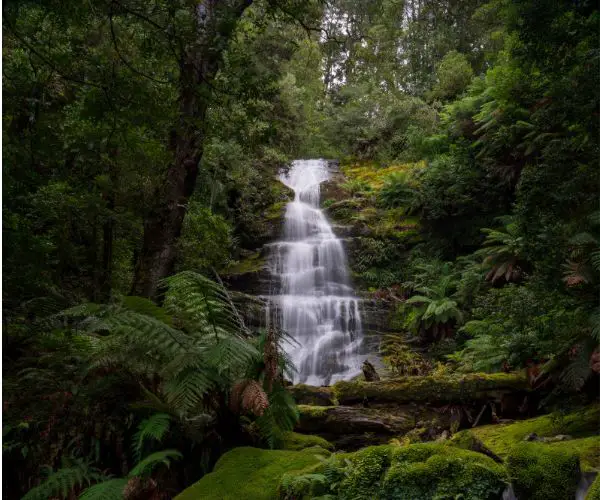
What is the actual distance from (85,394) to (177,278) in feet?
3.41

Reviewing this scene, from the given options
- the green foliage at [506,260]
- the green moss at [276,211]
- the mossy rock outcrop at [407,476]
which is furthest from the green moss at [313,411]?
the green moss at [276,211]

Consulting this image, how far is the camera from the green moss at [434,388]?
5395 mm

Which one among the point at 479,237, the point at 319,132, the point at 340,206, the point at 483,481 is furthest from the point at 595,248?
the point at 319,132

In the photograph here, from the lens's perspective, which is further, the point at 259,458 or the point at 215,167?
the point at 215,167

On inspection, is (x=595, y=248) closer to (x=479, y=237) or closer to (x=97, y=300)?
(x=97, y=300)

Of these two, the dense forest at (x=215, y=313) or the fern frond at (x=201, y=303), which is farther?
the fern frond at (x=201, y=303)

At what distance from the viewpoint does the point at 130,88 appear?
11.5 feet

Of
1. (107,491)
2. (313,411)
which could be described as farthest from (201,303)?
(313,411)

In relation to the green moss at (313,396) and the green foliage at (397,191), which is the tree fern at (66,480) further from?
the green foliage at (397,191)

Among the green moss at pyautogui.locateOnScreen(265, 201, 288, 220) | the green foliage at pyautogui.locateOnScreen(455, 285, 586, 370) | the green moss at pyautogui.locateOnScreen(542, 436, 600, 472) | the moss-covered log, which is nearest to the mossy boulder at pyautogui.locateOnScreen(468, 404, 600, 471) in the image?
the green moss at pyautogui.locateOnScreen(542, 436, 600, 472)

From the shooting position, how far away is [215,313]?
12.2 ft

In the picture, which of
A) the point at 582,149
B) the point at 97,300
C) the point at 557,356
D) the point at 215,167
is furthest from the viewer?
the point at 215,167

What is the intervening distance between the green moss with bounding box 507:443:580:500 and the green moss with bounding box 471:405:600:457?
133 centimetres

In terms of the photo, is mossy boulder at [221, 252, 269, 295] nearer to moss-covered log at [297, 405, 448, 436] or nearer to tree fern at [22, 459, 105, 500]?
moss-covered log at [297, 405, 448, 436]
